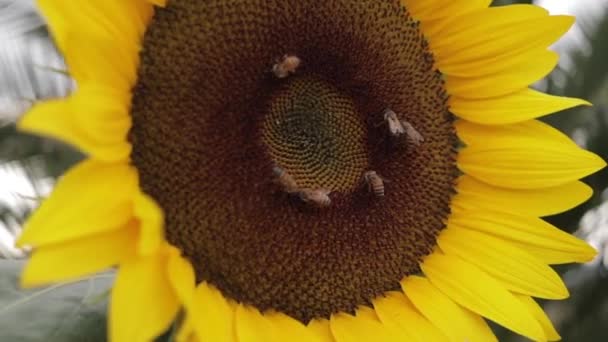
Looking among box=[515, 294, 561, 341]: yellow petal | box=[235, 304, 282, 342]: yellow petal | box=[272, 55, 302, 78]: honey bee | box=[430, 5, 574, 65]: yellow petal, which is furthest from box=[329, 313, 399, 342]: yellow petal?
box=[430, 5, 574, 65]: yellow petal

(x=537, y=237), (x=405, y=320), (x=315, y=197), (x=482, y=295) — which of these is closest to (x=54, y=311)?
(x=315, y=197)

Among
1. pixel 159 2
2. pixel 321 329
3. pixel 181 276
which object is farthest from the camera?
pixel 321 329

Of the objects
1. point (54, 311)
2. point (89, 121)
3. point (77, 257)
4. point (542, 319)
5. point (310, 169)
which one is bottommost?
point (542, 319)

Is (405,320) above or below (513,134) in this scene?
below

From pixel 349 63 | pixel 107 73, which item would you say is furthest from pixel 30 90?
pixel 107 73

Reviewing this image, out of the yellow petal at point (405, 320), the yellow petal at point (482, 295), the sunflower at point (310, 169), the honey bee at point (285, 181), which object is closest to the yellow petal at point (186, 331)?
the sunflower at point (310, 169)

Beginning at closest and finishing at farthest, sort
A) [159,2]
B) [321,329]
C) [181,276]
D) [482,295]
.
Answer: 1. [181,276]
2. [159,2]
3. [321,329]
4. [482,295]

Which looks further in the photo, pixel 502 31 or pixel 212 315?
pixel 502 31

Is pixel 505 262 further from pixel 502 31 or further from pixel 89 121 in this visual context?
pixel 89 121
